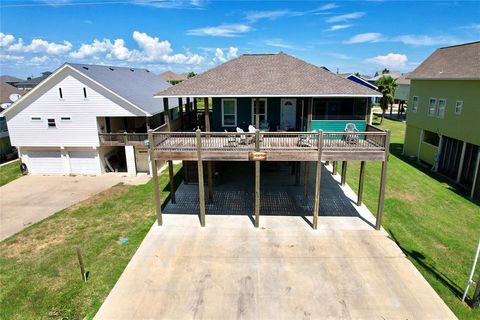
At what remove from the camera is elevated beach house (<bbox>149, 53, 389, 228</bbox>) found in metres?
13.0

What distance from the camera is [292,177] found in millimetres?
20109

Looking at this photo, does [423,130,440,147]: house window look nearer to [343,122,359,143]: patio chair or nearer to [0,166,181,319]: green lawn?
[343,122,359,143]: patio chair

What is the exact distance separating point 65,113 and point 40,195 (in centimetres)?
644

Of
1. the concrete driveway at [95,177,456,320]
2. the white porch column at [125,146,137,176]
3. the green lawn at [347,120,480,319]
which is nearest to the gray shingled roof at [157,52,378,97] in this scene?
the concrete driveway at [95,177,456,320]

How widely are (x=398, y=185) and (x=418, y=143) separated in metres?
8.23

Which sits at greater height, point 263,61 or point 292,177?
point 263,61

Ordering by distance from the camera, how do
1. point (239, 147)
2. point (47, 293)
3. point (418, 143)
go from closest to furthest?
1. point (47, 293)
2. point (239, 147)
3. point (418, 143)

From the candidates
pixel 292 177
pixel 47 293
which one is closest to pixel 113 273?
pixel 47 293

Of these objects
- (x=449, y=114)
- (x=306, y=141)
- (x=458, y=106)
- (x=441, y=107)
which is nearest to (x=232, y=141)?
(x=306, y=141)

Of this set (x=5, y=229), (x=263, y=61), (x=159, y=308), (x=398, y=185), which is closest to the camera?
(x=159, y=308)

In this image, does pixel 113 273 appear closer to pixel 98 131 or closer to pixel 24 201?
pixel 24 201

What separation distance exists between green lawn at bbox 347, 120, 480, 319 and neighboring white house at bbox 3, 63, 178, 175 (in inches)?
649

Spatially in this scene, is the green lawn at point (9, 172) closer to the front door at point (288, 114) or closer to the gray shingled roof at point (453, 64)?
the front door at point (288, 114)

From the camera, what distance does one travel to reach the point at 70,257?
11.9 meters
